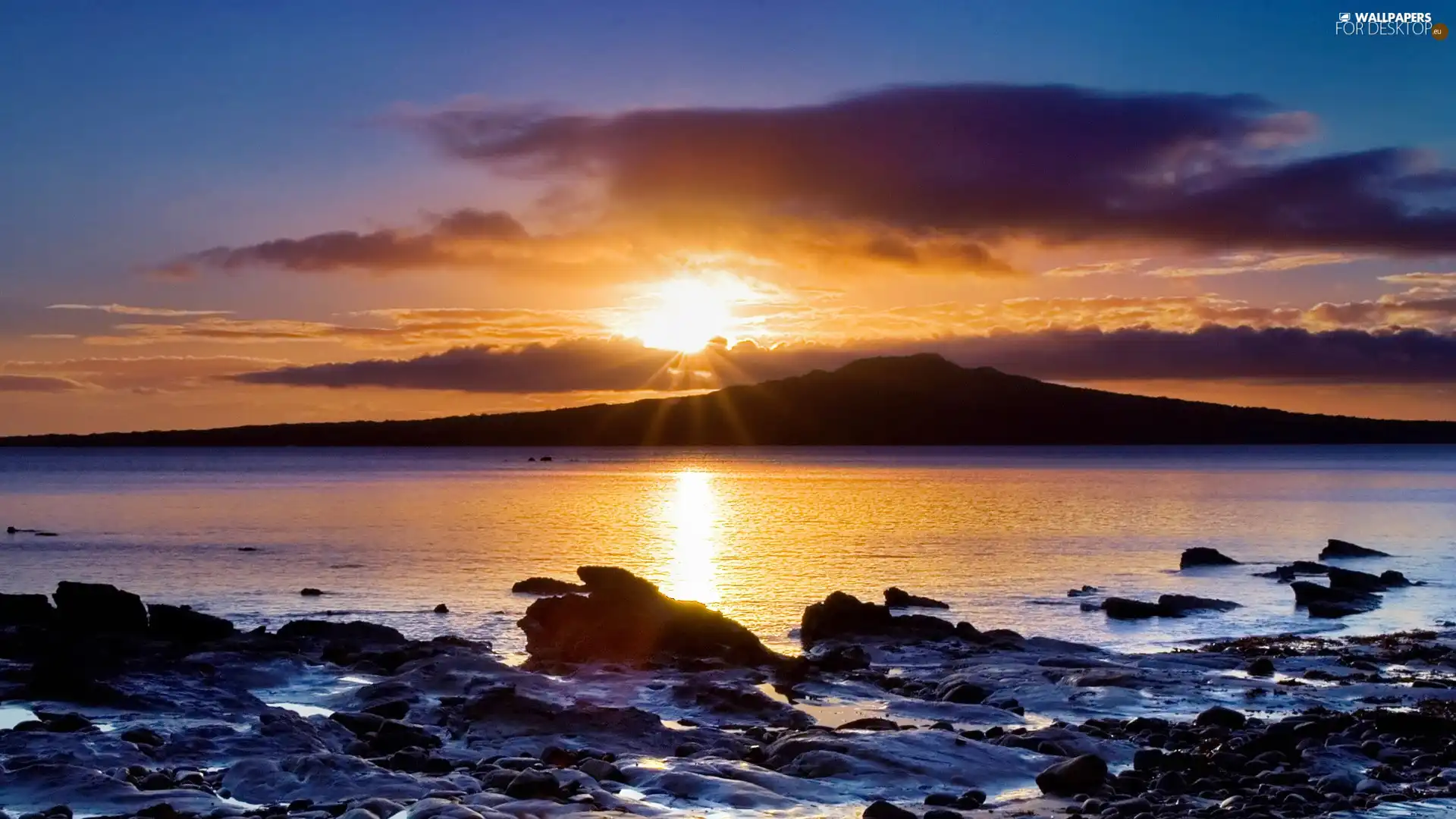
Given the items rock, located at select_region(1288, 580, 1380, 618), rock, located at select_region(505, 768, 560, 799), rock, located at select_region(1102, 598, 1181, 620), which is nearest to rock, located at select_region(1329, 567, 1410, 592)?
rock, located at select_region(1288, 580, 1380, 618)

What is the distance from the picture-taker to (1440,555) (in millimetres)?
61188

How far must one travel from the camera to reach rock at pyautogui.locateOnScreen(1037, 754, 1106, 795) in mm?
18078

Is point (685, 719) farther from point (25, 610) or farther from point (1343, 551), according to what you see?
point (1343, 551)

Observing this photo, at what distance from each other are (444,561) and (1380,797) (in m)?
46.4

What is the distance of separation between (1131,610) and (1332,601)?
741 centimetres

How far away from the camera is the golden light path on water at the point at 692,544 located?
4907 cm

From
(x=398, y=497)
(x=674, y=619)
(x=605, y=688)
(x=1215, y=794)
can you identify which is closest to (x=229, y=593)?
(x=674, y=619)

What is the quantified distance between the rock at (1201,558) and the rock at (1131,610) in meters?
16.1

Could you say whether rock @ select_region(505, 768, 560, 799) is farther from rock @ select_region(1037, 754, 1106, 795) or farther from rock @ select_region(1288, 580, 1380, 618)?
rock @ select_region(1288, 580, 1380, 618)

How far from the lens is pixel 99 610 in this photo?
3281 centimetres

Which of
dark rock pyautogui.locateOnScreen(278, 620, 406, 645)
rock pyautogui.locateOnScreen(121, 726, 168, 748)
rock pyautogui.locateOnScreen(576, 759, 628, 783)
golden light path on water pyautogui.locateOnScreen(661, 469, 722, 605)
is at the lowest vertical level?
golden light path on water pyautogui.locateOnScreen(661, 469, 722, 605)

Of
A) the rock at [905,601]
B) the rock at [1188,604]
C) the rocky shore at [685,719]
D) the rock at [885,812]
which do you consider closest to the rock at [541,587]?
the rocky shore at [685,719]

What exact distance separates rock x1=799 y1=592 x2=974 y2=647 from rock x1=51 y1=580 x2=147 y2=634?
17.6m

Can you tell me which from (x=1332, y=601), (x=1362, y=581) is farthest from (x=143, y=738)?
(x=1362, y=581)
